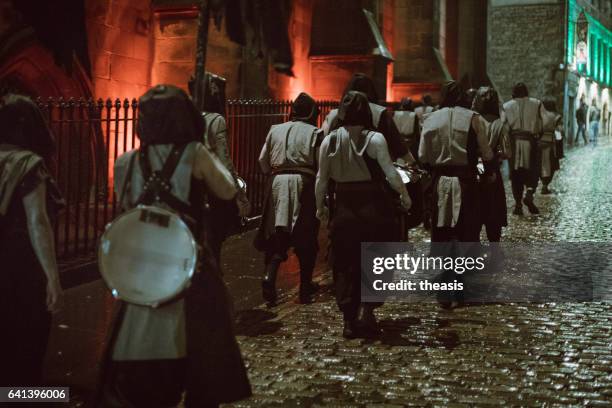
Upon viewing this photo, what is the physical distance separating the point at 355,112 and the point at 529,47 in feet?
138

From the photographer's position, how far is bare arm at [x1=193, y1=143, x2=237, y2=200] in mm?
4020

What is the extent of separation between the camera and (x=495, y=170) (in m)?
9.23

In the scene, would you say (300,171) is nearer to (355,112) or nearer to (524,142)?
(355,112)

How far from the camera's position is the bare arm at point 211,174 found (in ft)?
13.2

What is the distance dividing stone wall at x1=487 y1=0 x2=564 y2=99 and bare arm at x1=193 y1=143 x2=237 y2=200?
43.4m

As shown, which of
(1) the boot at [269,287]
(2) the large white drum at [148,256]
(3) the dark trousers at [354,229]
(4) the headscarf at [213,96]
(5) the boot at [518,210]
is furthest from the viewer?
(5) the boot at [518,210]

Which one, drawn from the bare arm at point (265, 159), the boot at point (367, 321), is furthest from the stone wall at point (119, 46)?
the boot at point (367, 321)

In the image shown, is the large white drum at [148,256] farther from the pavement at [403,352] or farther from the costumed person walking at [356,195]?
the costumed person walking at [356,195]

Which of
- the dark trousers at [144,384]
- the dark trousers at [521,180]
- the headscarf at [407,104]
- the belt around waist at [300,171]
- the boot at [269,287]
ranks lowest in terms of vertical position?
the boot at [269,287]

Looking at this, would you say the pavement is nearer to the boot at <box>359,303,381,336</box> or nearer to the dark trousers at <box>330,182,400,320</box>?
the boot at <box>359,303,381,336</box>

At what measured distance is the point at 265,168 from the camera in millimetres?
8133

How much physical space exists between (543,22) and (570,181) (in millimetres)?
26867

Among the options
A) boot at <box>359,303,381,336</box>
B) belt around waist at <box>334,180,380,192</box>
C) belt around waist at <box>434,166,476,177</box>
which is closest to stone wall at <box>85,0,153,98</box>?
belt around waist at <box>434,166,476,177</box>

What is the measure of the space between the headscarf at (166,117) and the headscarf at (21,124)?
73 centimetres
